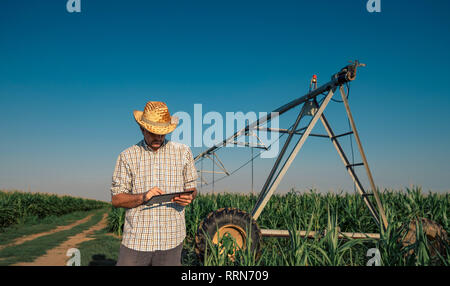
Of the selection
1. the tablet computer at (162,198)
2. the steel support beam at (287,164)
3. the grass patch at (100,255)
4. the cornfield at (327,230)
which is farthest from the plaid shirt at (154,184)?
the grass patch at (100,255)

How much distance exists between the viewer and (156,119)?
9.93 feet

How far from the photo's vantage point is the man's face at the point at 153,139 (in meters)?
3.03

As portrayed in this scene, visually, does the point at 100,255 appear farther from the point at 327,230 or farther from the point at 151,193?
the point at 327,230

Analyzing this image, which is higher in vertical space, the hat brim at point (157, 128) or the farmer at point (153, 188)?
the hat brim at point (157, 128)

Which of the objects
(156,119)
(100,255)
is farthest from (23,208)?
(156,119)

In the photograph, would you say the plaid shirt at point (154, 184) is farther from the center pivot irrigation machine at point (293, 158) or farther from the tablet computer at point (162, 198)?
the center pivot irrigation machine at point (293, 158)

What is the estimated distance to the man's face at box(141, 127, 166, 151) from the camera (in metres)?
3.03

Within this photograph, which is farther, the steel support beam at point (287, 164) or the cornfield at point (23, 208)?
the cornfield at point (23, 208)

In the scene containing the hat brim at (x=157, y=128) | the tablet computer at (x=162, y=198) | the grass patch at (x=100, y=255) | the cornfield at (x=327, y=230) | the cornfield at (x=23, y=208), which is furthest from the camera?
the cornfield at (x=23, y=208)

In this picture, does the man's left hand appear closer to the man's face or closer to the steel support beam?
the man's face

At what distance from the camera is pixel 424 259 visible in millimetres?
3098

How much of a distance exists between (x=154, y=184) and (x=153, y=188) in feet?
0.83
